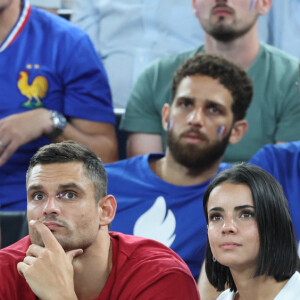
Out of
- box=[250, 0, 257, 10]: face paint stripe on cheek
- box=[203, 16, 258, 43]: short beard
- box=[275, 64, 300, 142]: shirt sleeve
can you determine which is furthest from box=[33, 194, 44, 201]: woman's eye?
box=[250, 0, 257, 10]: face paint stripe on cheek

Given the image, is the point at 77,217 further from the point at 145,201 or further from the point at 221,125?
the point at 221,125

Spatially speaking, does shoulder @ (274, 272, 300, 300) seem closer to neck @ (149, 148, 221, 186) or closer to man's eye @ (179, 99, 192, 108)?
neck @ (149, 148, 221, 186)

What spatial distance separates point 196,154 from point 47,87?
64 centimetres

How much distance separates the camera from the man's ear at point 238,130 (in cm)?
277

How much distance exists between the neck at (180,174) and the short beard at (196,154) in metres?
0.02

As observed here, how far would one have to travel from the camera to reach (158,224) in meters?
2.58

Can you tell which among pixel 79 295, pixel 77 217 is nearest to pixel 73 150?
pixel 77 217

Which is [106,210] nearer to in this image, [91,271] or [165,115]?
[91,271]

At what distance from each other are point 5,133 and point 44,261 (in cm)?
98

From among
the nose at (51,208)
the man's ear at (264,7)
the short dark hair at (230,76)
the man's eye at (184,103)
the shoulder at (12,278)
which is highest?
the man's ear at (264,7)

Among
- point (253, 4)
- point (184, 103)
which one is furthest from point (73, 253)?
point (253, 4)

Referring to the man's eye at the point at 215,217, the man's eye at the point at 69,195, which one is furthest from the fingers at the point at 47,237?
the man's eye at the point at 215,217

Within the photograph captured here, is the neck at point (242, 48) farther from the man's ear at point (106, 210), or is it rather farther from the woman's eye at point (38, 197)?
the woman's eye at point (38, 197)

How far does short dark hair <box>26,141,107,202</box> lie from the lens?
199 cm
